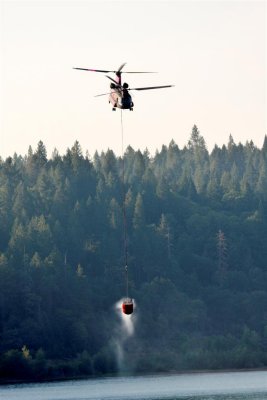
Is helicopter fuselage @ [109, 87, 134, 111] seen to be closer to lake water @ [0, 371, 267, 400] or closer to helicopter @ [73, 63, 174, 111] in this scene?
helicopter @ [73, 63, 174, 111]

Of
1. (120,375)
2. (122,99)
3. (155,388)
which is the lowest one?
(155,388)

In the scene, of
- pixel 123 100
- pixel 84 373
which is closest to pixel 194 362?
pixel 84 373

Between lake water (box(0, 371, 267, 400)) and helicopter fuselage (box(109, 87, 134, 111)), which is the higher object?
helicopter fuselage (box(109, 87, 134, 111))

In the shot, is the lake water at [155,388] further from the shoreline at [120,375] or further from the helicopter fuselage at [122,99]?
the helicopter fuselage at [122,99]

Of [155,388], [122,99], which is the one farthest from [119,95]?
[155,388]

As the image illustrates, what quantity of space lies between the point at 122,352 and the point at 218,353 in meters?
14.0

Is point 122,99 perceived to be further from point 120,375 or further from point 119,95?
point 120,375

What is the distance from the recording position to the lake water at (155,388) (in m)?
154

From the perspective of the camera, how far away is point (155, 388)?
165 meters

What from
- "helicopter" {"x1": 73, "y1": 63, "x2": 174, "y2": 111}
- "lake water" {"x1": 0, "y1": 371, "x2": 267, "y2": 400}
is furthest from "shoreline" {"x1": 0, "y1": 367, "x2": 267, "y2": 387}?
"helicopter" {"x1": 73, "y1": 63, "x2": 174, "y2": 111}

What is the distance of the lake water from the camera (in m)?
154

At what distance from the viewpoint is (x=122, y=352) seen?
19600 centimetres

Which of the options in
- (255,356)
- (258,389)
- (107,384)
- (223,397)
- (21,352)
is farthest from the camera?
(255,356)

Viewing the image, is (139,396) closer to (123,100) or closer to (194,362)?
(194,362)
